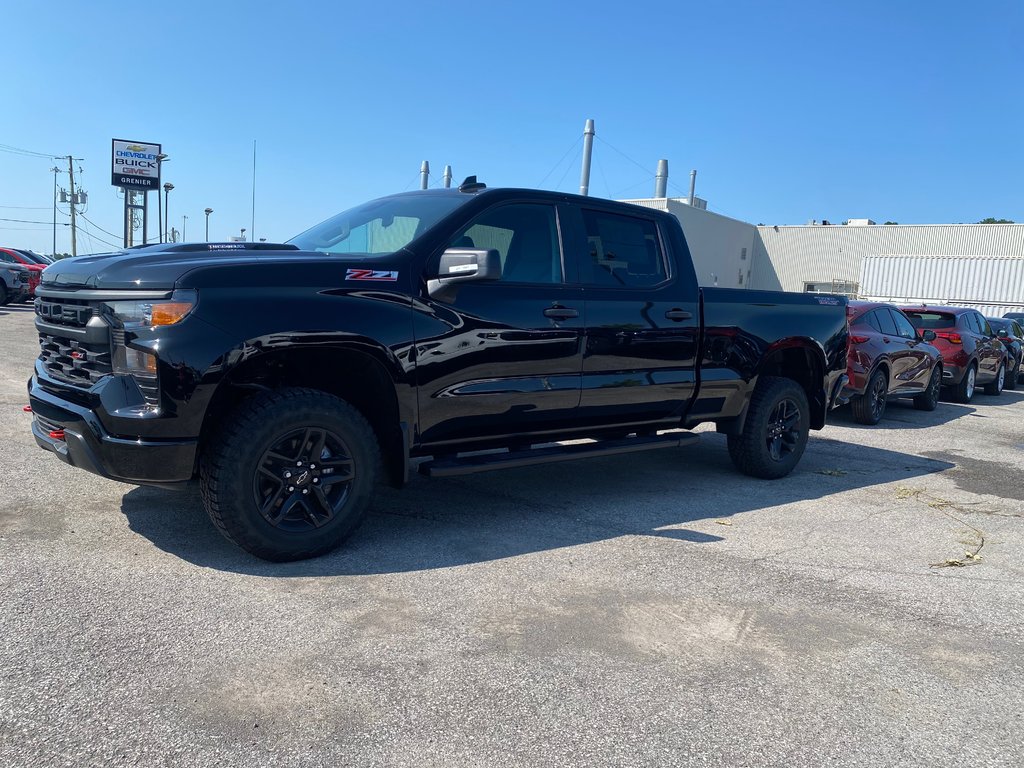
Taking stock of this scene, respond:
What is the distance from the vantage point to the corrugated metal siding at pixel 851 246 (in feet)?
150

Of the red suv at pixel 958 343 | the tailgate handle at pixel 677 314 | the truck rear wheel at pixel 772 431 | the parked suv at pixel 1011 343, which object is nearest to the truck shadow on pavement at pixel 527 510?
the truck rear wheel at pixel 772 431

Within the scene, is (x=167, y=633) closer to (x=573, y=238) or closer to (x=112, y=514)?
(x=112, y=514)

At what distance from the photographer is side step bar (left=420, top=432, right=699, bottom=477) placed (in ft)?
15.0

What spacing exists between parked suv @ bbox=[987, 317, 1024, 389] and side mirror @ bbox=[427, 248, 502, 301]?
14745 mm

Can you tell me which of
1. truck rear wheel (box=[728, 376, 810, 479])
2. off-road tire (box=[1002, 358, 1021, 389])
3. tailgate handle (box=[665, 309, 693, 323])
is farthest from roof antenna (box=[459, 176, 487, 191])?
off-road tire (box=[1002, 358, 1021, 389])

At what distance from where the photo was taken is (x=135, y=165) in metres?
46.3

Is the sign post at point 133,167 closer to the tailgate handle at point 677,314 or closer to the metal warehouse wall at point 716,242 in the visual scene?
the metal warehouse wall at point 716,242

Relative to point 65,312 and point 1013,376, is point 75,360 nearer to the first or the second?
point 65,312

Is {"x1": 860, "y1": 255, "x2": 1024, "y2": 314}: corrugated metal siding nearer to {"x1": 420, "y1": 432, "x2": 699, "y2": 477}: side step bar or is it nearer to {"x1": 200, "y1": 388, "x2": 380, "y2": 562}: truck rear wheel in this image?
{"x1": 420, "y1": 432, "x2": 699, "y2": 477}: side step bar

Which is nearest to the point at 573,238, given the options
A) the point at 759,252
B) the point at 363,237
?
the point at 363,237

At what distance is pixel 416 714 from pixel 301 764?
17.4 inches

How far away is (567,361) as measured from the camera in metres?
5.09

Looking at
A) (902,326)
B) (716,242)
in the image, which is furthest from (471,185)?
(716,242)

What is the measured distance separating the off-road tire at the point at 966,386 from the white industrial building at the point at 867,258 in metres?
22.5
